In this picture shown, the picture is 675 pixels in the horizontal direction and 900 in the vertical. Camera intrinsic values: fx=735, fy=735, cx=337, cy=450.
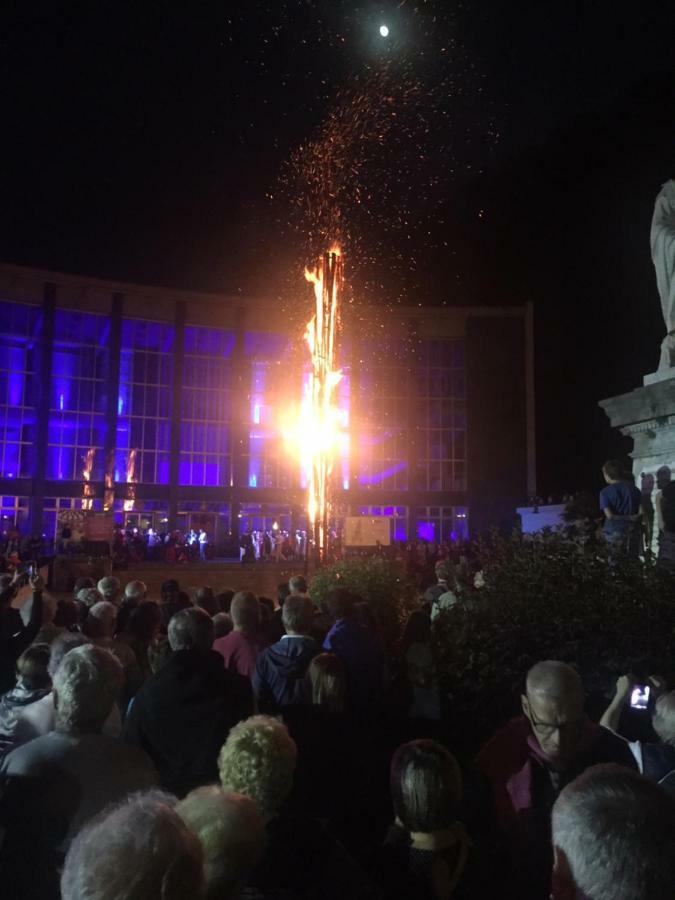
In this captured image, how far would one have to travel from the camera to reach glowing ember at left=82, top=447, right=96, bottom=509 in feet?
130

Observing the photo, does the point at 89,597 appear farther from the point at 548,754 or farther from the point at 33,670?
the point at 548,754

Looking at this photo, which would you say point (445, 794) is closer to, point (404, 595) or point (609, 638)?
point (609, 638)

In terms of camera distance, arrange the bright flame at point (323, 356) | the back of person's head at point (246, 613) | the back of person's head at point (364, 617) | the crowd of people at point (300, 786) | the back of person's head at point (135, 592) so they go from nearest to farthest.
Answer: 1. the crowd of people at point (300, 786)
2. the back of person's head at point (246, 613)
3. the back of person's head at point (364, 617)
4. the back of person's head at point (135, 592)
5. the bright flame at point (323, 356)

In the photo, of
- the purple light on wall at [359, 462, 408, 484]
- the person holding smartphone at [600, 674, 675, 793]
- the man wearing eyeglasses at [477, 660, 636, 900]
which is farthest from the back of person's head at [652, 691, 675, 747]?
the purple light on wall at [359, 462, 408, 484]

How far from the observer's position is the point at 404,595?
1027cm

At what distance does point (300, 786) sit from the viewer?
12.2 ft

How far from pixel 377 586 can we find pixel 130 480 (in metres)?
33.6

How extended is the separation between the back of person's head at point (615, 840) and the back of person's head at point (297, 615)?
370 cm

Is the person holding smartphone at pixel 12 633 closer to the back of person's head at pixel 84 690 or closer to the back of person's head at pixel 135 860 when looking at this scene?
the back of person's head at pixel 84 690

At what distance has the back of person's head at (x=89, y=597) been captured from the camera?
7.43 meters

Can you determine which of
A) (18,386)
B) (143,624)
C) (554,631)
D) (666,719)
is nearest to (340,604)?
(143,624)

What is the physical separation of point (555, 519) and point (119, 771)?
31.2 feet

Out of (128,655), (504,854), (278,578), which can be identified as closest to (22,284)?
(278,578)

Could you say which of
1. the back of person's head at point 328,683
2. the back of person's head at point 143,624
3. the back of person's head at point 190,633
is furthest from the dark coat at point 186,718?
the back of person's head at point 143,624
